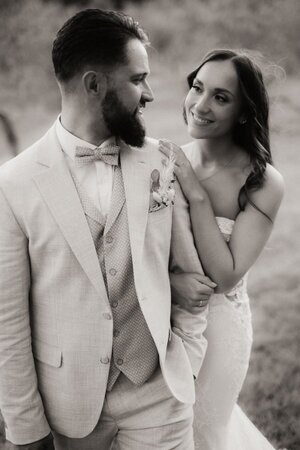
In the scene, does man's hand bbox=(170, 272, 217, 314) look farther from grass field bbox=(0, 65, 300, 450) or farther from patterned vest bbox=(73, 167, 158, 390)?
grass field bbox=(0, 65, 300, 450)

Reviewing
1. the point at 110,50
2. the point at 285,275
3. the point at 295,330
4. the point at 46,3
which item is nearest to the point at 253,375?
the point at 295,330

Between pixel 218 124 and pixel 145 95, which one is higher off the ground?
pixel 145 95

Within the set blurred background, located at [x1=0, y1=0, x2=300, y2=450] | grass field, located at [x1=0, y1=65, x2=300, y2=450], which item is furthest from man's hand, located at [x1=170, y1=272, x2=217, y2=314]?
blurred background, located at [x1=0, y1=0, x2=300, y2=450]

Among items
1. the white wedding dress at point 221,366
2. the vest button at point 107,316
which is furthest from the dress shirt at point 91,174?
the white wedding dress at point 221,366

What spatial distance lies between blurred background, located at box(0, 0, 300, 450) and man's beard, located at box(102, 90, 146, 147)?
6.88 feet

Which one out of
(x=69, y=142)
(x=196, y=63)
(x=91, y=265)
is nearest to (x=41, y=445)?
(x=91, y=265)

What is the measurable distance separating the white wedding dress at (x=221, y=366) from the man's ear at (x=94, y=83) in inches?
37.6

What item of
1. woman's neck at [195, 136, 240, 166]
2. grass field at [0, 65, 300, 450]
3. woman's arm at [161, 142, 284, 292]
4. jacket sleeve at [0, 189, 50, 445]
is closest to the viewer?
jacket sleeve at [0, 189, 50, 445]

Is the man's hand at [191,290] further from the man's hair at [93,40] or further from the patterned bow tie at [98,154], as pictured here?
the man's hair at [93,40]

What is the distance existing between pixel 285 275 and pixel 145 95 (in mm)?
3875

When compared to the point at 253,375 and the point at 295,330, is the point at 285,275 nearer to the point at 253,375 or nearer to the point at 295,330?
the point at 295,330

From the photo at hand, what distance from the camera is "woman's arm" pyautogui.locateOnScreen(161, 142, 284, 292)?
2230 mm

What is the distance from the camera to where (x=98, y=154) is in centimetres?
199

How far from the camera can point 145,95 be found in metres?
2.01
